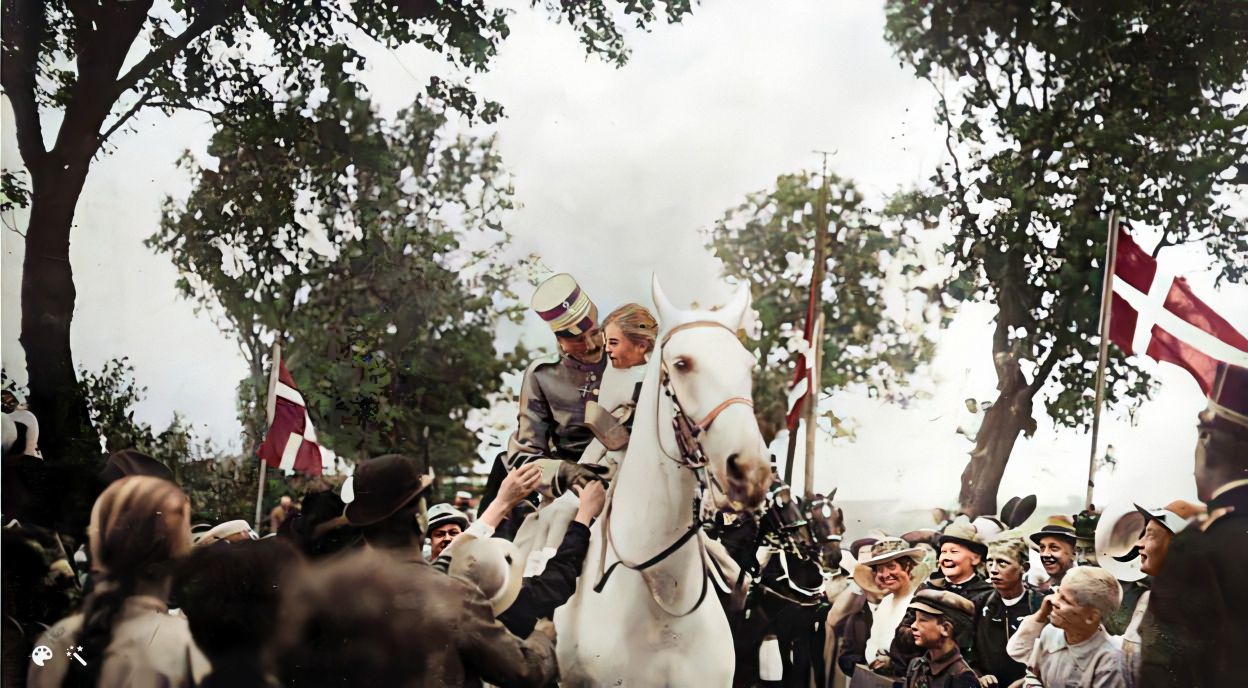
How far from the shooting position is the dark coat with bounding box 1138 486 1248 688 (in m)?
4.34

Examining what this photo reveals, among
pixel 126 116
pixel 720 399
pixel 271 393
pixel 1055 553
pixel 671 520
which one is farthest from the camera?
pixel 126 116

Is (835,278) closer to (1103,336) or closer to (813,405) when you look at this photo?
(813,405)

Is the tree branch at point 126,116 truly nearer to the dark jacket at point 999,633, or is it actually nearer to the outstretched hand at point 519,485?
the outstretched hand at point 519,485

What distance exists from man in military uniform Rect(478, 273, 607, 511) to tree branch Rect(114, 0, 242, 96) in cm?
166

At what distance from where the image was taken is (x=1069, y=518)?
4367mm

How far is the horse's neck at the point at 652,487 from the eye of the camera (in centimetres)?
370

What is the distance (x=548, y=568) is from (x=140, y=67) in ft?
8.40

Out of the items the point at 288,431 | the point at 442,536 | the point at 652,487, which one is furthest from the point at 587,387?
the point at 288,431

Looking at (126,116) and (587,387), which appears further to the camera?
(126,116)

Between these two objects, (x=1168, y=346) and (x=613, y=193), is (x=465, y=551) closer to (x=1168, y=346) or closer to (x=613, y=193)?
(x=613, y=193)

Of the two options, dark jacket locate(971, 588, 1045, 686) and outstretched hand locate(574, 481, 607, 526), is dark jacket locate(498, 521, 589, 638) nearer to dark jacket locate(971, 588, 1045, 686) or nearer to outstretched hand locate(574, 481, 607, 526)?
outstretched hand locate(574, 481, 607, 526)

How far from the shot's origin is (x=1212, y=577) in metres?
4.37

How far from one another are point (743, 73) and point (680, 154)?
382mm

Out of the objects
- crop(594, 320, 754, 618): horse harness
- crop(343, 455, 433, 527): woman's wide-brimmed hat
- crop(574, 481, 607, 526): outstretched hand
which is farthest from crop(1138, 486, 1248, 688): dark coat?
crop(343, 455, 433, 527): woman's wide-brimmed hat
